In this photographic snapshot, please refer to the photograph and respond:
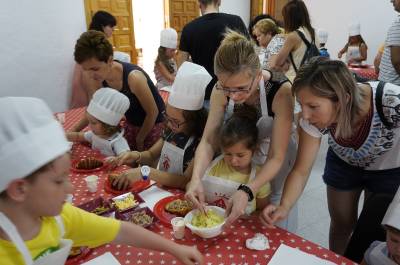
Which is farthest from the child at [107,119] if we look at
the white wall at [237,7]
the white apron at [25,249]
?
the white wall at [237,7]

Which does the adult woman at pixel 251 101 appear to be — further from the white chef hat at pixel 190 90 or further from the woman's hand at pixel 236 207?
the white chef hat at pixel 190 90

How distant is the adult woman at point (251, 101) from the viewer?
1.26 meters

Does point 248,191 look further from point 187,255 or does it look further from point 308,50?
point 308,50

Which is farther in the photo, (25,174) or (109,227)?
(109,227)

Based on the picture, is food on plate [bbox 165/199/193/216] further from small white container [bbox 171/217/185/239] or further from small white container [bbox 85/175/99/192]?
small white container [bbox 85/175/99/192]

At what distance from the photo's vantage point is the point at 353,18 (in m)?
5.95

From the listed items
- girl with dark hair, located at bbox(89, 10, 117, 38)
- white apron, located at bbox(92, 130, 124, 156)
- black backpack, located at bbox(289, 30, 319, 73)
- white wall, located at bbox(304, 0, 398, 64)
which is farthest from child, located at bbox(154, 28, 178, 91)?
white wall, located at bbox(304, 0, 398, 64)

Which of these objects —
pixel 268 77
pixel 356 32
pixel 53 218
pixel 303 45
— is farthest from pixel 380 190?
pixel 356 32

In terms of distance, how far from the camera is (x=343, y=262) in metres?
1.03

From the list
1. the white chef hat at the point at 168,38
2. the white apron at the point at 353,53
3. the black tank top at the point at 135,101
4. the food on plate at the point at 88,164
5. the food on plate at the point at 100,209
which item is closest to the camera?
the food on plate at the point at 100,209

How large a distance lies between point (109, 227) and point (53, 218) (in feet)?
0.53

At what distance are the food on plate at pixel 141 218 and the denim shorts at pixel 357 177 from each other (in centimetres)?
93

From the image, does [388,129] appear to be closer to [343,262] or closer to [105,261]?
[343,262]

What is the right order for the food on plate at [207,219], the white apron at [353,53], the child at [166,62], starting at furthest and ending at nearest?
1. the white apron at [353,53]
2. the child at [166,62]
3. the food on plate at [207,219]
